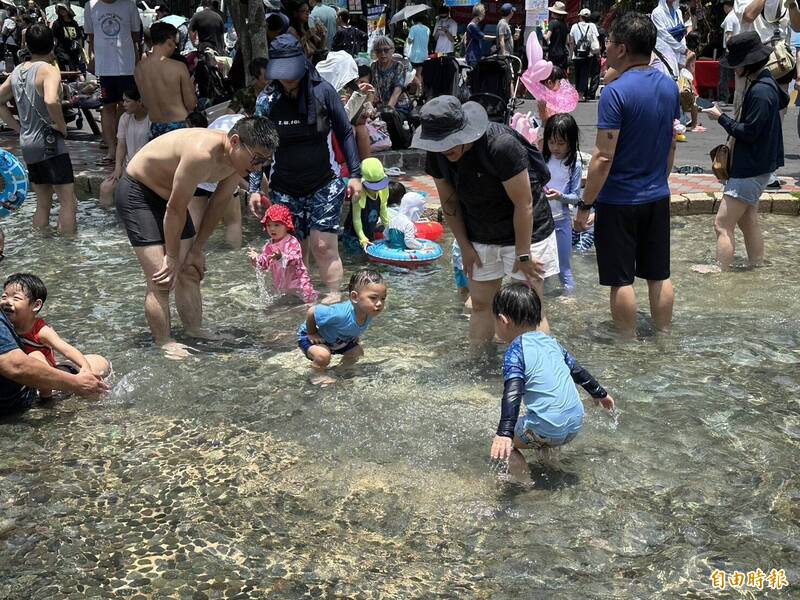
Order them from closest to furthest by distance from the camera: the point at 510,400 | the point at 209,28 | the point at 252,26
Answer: the point at 510,400 < the point at 252,26 < the point at 209,28

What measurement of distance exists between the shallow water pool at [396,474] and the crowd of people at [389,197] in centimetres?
27

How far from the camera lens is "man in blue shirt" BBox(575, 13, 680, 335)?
206 inches

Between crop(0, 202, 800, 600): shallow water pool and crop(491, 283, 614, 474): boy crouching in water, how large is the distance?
0.90 feet

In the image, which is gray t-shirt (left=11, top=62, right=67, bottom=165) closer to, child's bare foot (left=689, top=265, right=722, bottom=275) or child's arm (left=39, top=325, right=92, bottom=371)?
child's arm (left=39, top=325, right=92, bottom=371)

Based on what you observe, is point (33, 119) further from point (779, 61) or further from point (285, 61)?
point (779, 61)

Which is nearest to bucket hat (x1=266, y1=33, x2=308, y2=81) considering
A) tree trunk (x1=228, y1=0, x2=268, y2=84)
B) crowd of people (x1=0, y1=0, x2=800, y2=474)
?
crowd of people (x1=0, y1=0, x2=800, y2=474)

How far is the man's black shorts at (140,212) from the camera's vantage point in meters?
5.49

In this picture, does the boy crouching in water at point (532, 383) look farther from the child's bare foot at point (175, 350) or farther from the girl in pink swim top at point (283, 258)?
the girl in pink swim top at point (283, 258)

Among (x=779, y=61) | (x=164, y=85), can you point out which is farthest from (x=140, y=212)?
(x=779, y=61)

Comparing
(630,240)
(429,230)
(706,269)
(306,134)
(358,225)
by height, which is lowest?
(706,269)

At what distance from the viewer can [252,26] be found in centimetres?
1092

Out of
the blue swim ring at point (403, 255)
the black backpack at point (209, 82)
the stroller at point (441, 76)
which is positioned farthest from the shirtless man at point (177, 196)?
the black backpack at point (209, 82)

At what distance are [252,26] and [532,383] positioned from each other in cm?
821

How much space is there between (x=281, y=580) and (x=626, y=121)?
3311 millimetres
